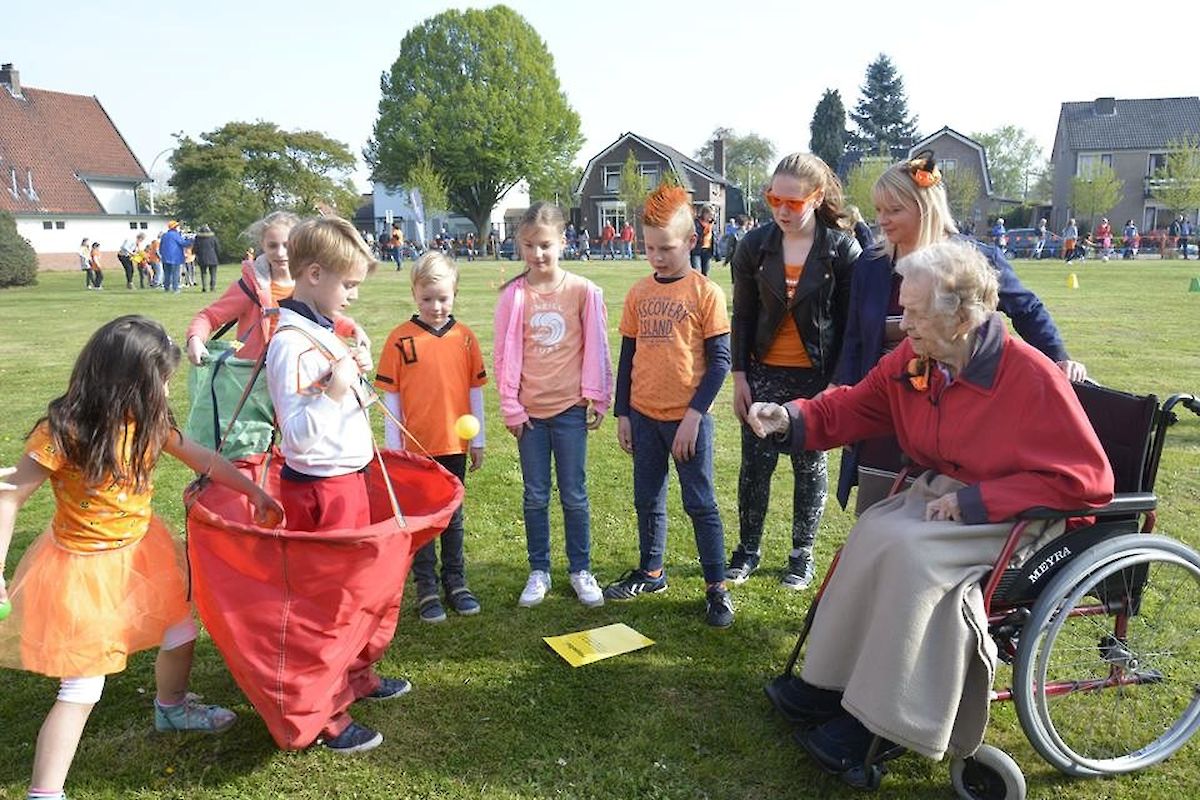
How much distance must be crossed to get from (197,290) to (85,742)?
77.8ft

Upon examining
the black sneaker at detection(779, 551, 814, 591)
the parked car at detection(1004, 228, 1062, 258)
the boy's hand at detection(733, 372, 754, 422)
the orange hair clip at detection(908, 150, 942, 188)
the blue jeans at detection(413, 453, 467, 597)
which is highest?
the parked car at detection(1004, 228, 1062, 258)

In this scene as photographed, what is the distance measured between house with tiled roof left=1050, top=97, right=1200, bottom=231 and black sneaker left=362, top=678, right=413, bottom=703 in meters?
64.0

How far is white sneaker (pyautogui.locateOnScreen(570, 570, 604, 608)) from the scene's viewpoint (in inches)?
170

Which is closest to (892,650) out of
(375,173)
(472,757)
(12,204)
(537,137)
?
(472,757)

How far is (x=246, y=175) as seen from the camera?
48000 millimetres

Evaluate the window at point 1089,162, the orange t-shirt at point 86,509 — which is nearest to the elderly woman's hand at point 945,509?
the orange t-shirt at point 86,509

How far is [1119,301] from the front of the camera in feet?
59.8

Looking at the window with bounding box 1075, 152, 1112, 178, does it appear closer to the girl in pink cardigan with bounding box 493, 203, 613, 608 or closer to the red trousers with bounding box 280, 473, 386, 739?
the girl in pink cardigan with bounding box 493, 203, 613, 608

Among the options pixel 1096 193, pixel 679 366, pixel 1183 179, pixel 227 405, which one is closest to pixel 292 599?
pixel 227 405

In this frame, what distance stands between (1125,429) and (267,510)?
3019mm

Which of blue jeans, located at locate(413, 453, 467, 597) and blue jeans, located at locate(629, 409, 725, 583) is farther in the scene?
blue jeans, located at locate(413, 453, 467, 597)

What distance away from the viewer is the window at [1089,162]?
2312 inches

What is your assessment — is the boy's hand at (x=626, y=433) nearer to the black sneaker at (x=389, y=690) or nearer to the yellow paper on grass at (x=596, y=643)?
the yellow paper on grass at (x=596, y=643)

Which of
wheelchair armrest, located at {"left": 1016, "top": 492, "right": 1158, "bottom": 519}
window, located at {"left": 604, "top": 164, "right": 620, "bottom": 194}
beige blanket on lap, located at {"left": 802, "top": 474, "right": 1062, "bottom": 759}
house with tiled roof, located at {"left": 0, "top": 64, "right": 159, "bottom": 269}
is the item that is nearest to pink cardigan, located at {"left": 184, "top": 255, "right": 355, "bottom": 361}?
beige blanket on lap, located at {"left": 802, "top": 474, "right": 1062, "bottom": 759}
